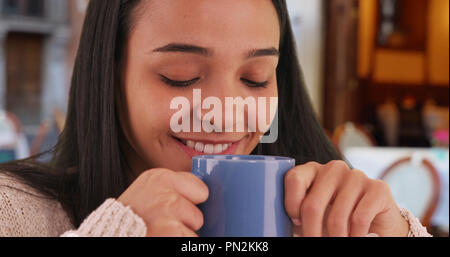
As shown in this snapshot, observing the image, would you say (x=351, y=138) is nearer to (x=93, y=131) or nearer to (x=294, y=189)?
(x=93, y=131)

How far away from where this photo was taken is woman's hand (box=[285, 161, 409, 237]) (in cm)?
38

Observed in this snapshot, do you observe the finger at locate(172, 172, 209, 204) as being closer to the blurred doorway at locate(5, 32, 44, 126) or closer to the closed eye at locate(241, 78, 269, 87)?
the closed eye at locate(241, 78, 269, 87)

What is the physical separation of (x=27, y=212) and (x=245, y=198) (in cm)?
35

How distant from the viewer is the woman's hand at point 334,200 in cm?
38

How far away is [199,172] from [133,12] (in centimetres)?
28

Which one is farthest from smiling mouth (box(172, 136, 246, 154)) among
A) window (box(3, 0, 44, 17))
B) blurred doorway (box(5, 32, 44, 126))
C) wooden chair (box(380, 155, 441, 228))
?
window (box(3, 0, 44, 17))

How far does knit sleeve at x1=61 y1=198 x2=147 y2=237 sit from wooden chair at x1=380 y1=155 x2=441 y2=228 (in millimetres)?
1482

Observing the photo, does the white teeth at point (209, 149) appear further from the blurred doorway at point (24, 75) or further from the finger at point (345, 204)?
the blurred doorway at point (24, 75)

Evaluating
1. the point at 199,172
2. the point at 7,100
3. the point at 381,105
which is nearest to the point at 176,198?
the point at 199,172

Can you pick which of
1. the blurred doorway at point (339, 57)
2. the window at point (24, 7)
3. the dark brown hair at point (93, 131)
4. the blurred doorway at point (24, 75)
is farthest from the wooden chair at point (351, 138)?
the window at point (24, 7)
